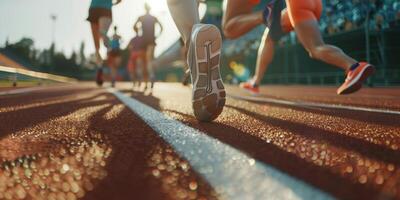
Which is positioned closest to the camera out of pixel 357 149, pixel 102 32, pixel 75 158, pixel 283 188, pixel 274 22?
pixel 283 188

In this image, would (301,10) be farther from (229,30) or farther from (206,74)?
(206,74)

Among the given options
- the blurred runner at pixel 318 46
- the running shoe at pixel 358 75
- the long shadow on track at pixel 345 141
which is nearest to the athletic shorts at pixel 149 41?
the blurred runner at pixel 318 46

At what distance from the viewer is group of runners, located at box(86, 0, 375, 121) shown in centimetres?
206

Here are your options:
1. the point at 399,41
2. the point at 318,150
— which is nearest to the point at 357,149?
the point at 318,150

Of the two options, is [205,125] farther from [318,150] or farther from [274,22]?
[274,22]

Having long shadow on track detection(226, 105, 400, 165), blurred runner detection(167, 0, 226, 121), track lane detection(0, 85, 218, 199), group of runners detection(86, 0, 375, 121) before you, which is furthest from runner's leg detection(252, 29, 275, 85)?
track lane detection(0, 85, 218, 199)

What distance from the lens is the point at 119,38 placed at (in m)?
7.64

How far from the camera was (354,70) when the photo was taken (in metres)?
2.99

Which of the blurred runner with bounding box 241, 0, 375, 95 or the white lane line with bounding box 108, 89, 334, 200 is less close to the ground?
the blurred runner with bounding box 241, 0, 375, 95

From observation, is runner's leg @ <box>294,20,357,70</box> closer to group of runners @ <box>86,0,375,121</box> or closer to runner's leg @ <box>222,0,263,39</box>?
group of runners @ <box>86,0,375,121</box>

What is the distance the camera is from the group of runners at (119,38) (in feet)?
14.0

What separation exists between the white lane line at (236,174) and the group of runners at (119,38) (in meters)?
2.91

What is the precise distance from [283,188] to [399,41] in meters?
13.6

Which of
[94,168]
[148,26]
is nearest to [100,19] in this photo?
[94,168]
